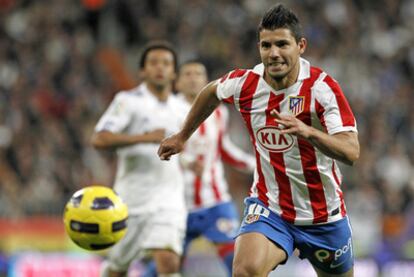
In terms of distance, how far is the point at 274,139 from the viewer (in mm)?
6004

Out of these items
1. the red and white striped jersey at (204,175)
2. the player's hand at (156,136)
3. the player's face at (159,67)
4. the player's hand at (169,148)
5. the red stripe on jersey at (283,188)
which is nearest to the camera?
the red stripe on jersey at (283,188)

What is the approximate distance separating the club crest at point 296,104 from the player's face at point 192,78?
3443mm

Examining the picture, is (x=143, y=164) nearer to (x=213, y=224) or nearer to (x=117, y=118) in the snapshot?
(x=117, y=118)

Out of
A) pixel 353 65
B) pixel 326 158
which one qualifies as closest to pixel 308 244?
pixel 326 158

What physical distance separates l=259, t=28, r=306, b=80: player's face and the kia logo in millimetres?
349

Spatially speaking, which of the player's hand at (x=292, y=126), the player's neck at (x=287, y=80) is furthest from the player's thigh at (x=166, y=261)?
the player's hand at (x=292, y=126)

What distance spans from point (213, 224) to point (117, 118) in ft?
5.08

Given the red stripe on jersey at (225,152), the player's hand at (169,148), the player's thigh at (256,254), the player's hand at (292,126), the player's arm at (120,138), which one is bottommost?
the player's thigh at (256,254)

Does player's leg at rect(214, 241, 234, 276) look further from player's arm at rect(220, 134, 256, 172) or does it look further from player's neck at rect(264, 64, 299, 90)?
player's neck at rect(264, 64, 299, 90)

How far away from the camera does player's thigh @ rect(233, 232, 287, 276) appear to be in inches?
226

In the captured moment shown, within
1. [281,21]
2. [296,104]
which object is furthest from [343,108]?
[281,21]

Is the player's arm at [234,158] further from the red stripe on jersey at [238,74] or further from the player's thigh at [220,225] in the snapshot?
the red stripe on jersey at [238,74]

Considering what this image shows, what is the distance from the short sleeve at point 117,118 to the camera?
797cm

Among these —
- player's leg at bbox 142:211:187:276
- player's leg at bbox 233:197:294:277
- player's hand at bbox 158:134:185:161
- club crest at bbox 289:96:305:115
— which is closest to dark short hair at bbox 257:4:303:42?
club crest at bbox 289:96:305:115
